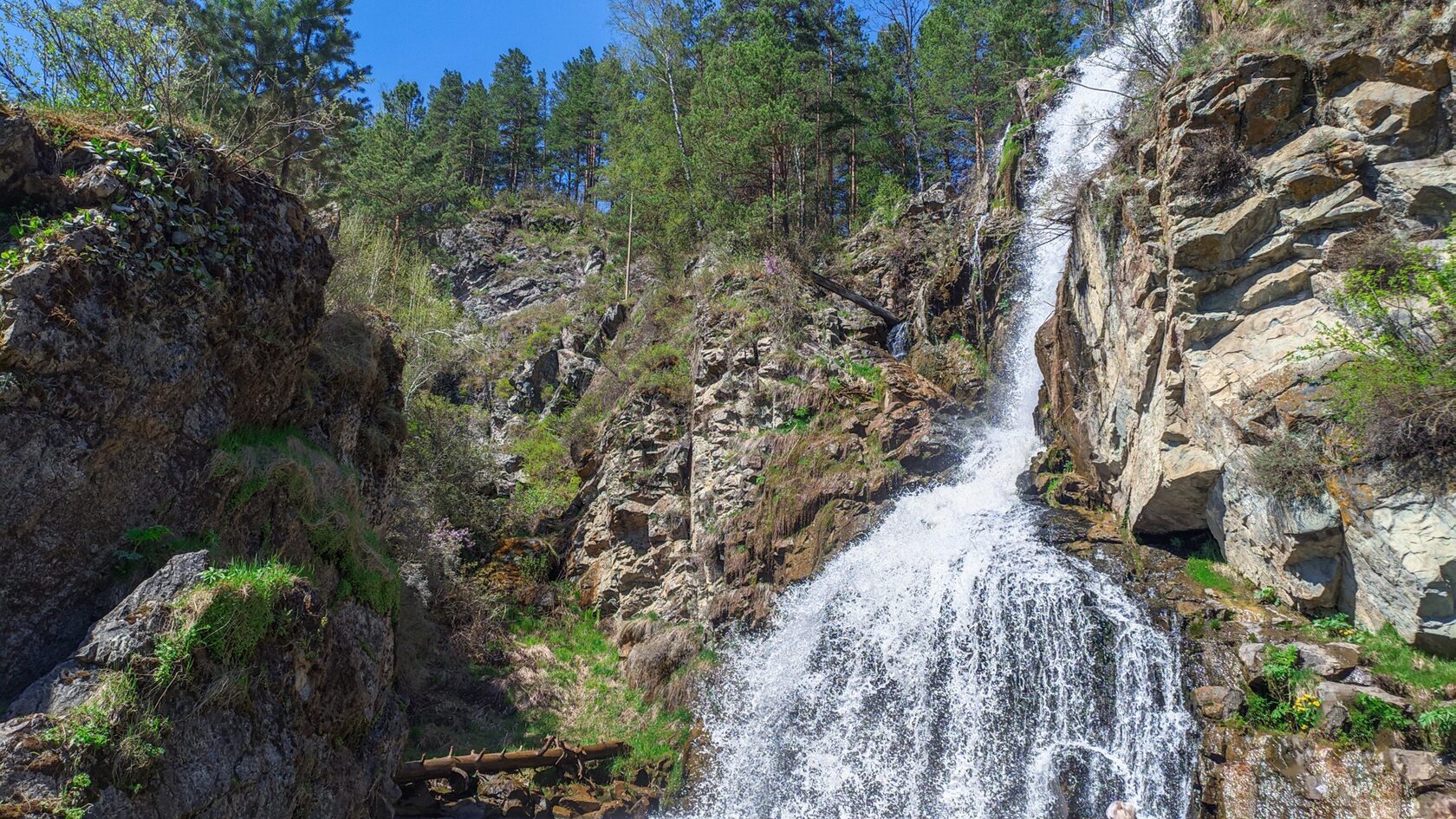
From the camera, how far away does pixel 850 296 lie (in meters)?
24.3

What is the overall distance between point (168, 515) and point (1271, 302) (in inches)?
601

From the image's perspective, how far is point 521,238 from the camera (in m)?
46.9

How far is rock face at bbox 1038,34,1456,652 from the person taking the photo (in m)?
9.65

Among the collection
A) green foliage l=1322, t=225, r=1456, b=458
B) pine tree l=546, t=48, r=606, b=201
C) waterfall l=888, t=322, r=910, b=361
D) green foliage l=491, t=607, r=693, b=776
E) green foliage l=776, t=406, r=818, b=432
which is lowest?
green foliage l=491, t=607, r=693, b=776

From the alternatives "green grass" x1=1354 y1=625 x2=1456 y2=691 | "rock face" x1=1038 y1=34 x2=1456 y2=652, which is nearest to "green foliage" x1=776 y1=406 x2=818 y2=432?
"rock face" x1=1038 y1=34 x2=1456 y2=652

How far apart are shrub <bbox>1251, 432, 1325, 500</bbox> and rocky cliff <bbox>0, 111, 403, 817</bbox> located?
12453 millimetres

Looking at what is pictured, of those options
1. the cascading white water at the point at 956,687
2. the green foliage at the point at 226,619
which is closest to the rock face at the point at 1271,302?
the cascading white water at the point at 956,687

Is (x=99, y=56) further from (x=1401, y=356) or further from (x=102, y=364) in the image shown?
(x=1401, y=356)

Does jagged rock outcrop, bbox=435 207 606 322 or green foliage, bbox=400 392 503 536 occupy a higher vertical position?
jagged rock outcrop, bbox=435 207 606 322

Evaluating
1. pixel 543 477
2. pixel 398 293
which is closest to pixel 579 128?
pixel 398 293

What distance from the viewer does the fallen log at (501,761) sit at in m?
13.0

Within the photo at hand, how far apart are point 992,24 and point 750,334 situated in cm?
1852

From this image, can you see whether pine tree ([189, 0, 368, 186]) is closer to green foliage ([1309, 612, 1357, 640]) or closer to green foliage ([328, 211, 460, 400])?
green foliage ([328, 211, 460, 400])

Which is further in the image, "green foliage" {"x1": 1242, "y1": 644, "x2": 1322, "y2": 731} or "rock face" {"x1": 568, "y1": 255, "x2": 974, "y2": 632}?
"rock face" {"x1": 568, "y1": 255, "x2": 974, "y2": 632}
